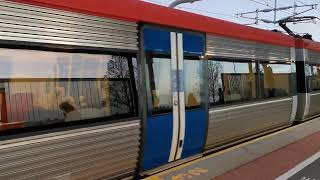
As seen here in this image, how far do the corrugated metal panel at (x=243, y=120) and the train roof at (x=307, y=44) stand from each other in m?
2.30

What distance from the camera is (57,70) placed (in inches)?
221

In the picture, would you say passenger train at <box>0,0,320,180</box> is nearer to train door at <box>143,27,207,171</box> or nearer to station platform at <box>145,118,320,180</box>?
train door at <box>143,27,207,171</box>

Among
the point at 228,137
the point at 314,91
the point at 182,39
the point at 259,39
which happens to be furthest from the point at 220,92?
the point at 314,91

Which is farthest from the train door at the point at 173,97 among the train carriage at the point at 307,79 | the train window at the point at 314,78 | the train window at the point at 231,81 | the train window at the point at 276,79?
the train window at the point at 314,78

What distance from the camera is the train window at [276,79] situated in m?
11.8

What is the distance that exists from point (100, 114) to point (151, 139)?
43.0 inches

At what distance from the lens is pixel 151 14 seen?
7.14 metres

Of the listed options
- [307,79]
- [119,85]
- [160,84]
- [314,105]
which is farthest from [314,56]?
[119,85]

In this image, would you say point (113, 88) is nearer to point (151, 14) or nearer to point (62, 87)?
point (62, 87)

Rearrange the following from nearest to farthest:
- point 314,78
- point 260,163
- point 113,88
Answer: point 113,88, point 260,163, point 314,78

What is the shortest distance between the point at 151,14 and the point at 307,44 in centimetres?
929

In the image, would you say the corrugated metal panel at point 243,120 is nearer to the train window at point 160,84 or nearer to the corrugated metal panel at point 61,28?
the train window at point 160,84

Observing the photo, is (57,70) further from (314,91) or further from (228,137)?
(314,91)

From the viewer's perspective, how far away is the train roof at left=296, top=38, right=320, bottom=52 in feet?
47.8
